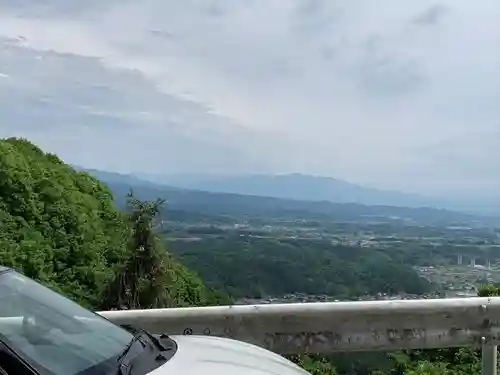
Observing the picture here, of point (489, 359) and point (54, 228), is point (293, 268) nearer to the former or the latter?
point (54, 228)

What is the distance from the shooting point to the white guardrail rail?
4934 millimetres

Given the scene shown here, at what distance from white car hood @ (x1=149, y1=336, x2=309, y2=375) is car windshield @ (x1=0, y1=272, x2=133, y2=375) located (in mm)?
272

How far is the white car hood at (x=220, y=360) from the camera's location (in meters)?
2.99

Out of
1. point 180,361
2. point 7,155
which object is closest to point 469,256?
point 180,361

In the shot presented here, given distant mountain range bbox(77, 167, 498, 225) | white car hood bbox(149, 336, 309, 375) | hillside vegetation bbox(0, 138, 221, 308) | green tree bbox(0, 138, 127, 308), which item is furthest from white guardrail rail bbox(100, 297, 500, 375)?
distant mountain range bbox(77, 167, 498, 225)

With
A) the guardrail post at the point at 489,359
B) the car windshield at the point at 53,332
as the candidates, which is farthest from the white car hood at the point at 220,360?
the guardrail post at the point at 489,359

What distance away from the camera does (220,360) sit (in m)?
3.21

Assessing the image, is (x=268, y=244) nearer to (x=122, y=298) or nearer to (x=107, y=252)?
(x=107, y=252)

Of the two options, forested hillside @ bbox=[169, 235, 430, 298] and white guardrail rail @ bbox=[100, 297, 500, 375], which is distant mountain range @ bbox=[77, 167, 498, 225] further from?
white guardrail rail @ bbox=[100, 297, 500, 375]

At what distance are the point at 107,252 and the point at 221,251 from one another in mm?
5420

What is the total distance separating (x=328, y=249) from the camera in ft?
81.8

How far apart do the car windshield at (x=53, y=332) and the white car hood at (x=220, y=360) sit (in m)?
0.27

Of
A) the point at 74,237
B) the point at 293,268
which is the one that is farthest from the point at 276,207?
the point at 293,268

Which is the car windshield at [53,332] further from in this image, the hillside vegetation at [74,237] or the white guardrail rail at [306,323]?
the hillside vegetation at [74,237]
